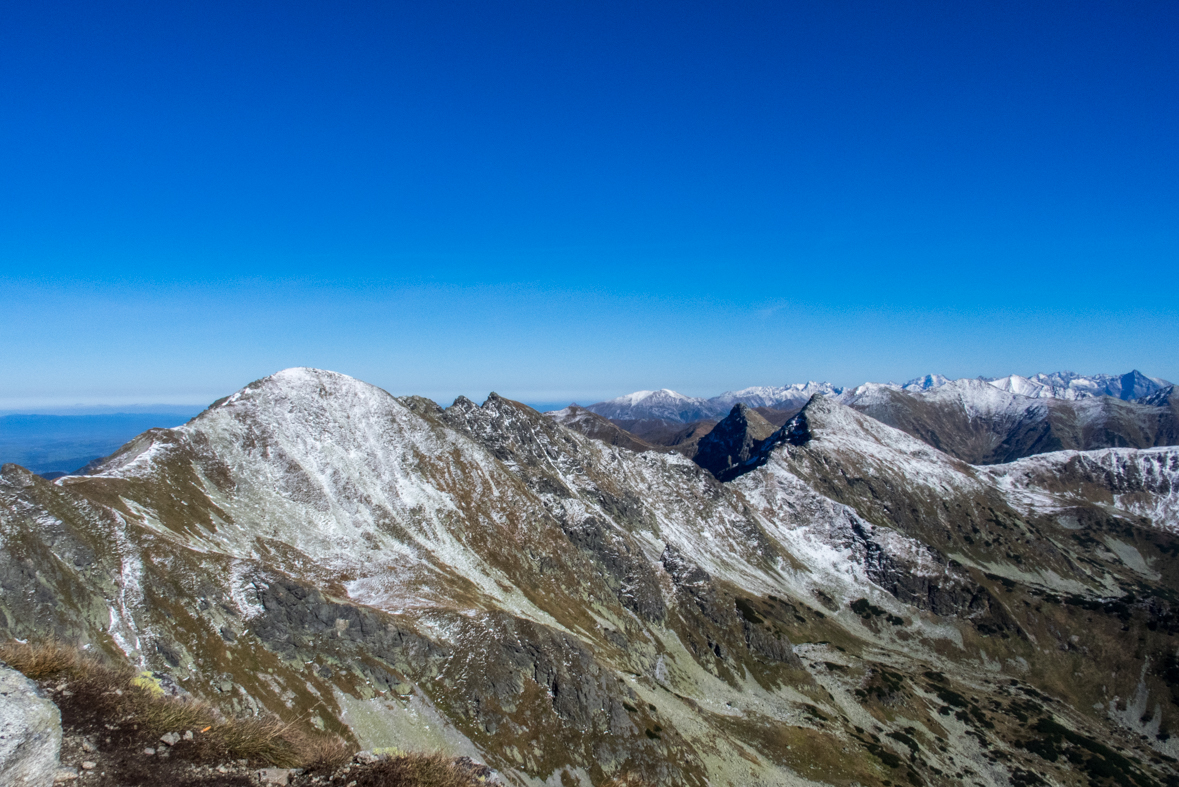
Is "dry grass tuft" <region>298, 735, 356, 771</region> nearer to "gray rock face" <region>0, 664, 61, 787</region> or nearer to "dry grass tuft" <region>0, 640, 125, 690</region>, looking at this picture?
"gray rock face" <region>0, 664, 61, 787</region>

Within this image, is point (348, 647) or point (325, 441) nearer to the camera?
point (348, 647)

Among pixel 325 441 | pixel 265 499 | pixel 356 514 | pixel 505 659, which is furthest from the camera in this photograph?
pixel 325 441

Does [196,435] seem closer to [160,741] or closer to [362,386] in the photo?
[362,386]

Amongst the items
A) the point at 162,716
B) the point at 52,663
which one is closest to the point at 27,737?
the point at 162,716

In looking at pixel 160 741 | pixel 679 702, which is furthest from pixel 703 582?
pixel 160 741

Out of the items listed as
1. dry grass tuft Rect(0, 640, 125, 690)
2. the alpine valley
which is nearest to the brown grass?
dry grass tuft Rect(0, 640, 125, 690)

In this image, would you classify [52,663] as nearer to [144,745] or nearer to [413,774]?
Answer: [144,745]

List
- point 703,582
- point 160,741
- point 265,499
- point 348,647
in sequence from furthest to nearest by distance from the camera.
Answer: point 703,582, point 265,499, point 348,647, point 160,741
